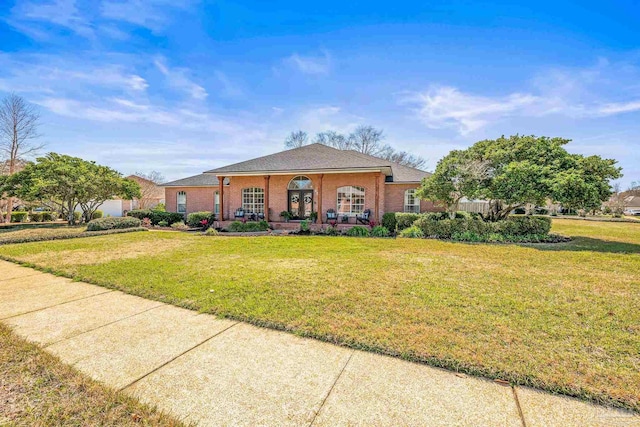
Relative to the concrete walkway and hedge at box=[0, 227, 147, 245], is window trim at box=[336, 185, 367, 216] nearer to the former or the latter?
hedge at box=[0, 227, 147, 245]

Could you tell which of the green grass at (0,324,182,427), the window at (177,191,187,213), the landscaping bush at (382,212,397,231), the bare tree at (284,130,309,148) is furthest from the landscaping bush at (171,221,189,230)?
the bare tree at (284,130,309,148)

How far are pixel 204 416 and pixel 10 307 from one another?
4513 mm

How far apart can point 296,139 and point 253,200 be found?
2590 cm

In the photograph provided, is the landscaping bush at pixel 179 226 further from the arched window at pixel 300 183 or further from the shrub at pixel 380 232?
the shrub at pixel 380 232

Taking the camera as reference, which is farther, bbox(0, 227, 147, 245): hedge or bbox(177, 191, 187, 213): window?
bbox(177, 191, 187, 213): window

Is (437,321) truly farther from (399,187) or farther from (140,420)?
(399,187)

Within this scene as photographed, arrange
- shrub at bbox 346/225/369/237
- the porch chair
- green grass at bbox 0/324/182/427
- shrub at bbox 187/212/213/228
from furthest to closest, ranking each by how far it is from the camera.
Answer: shrub at bbox 187/212/213/228 → the porch chair → shrub at bbox 346/225/369/237 → green grass at bbox 0/324/182/427

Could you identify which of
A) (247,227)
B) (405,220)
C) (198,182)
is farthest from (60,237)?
(405,220)

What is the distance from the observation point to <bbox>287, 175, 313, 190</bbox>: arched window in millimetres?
17656

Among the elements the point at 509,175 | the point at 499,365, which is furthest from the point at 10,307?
the point at 509,175

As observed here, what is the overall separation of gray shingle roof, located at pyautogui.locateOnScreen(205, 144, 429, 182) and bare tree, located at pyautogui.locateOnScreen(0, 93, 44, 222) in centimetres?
1773

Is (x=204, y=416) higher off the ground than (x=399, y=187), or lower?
lower

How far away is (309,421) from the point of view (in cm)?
210

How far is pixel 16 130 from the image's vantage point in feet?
75.0
